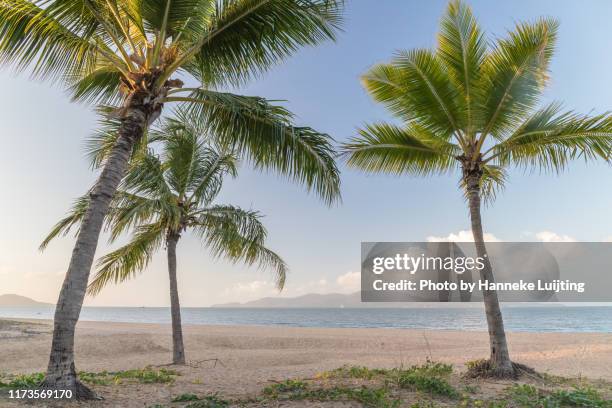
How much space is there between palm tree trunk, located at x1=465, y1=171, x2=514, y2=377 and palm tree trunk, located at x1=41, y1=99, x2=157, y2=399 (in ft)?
22.2

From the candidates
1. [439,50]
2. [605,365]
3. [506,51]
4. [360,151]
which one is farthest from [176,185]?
[605,365]

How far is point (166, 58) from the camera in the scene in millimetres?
6918

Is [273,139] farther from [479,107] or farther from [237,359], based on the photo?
[237,359]

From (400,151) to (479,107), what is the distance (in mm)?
2020

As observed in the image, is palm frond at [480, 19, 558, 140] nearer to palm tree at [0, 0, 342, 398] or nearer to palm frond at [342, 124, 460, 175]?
palm frond at [342, 124, 460, 175]

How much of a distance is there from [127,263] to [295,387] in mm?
7166

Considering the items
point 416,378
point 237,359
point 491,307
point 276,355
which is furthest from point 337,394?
point 276,355

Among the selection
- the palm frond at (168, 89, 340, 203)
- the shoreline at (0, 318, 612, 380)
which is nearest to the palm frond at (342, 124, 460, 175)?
the palm frond at (168, 89, 340, 203)

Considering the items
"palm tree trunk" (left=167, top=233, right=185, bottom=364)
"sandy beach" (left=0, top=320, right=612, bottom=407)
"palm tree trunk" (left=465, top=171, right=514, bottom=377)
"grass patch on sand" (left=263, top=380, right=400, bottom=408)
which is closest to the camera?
"grass patch on sand" (left=263, top=380, right=400, bottom=408)

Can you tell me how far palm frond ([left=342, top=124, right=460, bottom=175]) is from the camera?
952 centimetres

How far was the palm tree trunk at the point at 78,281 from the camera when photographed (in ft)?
17.6

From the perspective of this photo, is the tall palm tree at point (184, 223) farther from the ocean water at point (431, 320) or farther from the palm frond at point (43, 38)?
the ocean water at point (431, 320)

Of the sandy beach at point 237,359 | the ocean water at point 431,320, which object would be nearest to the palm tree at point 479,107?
the sandy beach at point 237,359

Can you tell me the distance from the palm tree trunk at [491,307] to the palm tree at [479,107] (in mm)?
19
